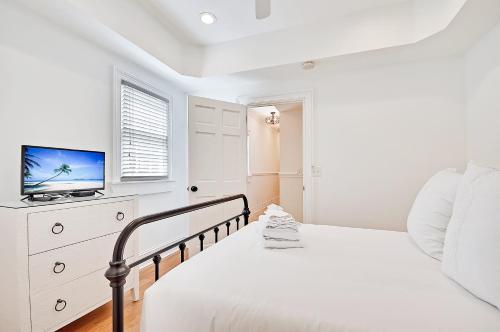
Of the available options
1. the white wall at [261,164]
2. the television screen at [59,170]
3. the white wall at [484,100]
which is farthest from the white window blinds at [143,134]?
the white wall at [484,100]

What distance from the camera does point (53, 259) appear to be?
1.49 metres

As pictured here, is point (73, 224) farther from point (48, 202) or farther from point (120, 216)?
point (120, 216)

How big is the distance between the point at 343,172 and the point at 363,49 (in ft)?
4.28

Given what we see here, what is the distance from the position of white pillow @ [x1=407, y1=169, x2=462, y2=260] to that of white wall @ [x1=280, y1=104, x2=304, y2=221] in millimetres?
3175

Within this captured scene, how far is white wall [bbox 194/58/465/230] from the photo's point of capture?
2.44 meters

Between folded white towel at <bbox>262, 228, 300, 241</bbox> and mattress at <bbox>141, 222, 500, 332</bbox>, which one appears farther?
folded white towel at <bbox>262, 228, 300, 241</bbox>

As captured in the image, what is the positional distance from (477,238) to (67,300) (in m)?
2.23

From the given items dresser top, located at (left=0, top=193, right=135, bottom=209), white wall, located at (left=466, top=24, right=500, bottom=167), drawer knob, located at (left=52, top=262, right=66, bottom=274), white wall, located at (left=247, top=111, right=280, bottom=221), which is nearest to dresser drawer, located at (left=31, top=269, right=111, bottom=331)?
drawer knob, located at (left=52, top=262, right=66, bottom=274)

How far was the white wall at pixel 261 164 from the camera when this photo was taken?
4902mm

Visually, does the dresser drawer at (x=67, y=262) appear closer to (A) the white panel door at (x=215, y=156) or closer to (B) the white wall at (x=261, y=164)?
(A) the white panel door at (x=215, y=156)

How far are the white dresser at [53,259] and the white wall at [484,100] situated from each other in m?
3.07

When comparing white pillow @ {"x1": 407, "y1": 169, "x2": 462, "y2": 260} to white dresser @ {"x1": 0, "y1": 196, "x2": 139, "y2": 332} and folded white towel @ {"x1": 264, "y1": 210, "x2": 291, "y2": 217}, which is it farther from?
white dresser @ {"x1": 0, "y1": 196, "x2": 139, "y2": 332}

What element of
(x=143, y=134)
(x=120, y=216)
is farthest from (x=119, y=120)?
(x=120, y=216)

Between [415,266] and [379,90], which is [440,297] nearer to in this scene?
[415,266]
